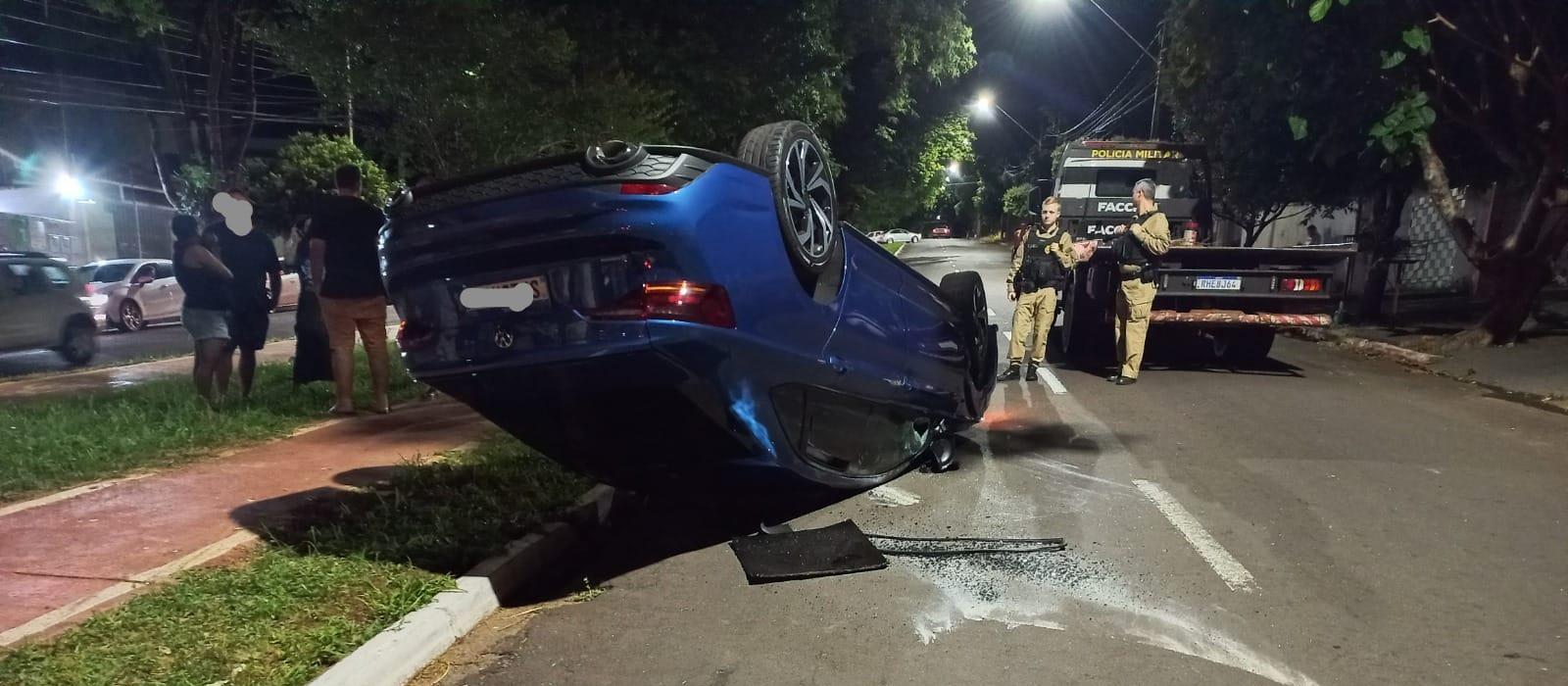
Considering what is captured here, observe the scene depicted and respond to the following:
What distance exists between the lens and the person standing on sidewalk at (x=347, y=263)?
6461 millimetres

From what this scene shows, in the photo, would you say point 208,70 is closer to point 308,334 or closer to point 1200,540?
point 308,334

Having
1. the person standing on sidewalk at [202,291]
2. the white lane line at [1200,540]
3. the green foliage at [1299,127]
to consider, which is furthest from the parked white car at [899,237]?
the white lane line at [1200,540]

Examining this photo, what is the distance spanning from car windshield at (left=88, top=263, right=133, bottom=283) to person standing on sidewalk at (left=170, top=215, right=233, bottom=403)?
14.3 metres

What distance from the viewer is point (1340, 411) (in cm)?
785

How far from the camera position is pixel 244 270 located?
23.5 feet

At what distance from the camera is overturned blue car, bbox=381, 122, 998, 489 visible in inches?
131

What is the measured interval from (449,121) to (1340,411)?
7.75 meters

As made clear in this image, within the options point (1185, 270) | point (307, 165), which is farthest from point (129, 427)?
point (307, 165)

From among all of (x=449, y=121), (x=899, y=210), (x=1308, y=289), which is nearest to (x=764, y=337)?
(x=449, y=121)

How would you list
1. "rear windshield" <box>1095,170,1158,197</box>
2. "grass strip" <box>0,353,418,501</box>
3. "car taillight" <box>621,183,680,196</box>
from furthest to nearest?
"rear windshield" <box>1095,170,1158,197</box> < "grass strip" <box>0,353,418,501</box> < "car taillight" <box>621,183,680,196</box>

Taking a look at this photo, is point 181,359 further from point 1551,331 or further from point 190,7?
point 1551,331

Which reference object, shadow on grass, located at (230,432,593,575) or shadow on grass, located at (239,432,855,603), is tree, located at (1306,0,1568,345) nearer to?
shadow on grass, located at (239,432,855,603)

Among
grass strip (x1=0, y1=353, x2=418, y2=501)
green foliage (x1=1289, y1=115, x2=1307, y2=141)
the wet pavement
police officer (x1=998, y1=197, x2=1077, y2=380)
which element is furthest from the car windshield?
green foliage (x1=1289, y1=115, x2=1307, y2=141)

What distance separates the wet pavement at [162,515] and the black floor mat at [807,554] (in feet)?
7.81
